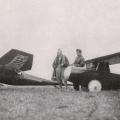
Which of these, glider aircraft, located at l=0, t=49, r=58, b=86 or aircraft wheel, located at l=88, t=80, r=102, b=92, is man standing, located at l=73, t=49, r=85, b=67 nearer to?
aircraft wheel, located at l=88, t=80, r=102, b=92

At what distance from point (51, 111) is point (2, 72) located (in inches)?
355

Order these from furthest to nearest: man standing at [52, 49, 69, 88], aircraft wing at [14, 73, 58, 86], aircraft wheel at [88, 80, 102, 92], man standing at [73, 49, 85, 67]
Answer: aircraft wing at [14, 73, 58, 86] → man standing at [73, 49, 85, 67] → man standing at [52, 49, 69, 88] → aircraft wheel at [88, 80, 102, 92]

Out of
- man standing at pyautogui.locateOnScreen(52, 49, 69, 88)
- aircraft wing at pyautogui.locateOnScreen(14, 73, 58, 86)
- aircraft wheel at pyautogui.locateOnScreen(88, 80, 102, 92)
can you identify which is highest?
man standing at pyautogui.locateOnScreen(52, 49, 69, 88)

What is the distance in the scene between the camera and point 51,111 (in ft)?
21.6

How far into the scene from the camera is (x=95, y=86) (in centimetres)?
1286

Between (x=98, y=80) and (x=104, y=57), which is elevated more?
(x=104, y=57)

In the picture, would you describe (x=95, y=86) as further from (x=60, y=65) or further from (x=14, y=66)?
(x=14, y=66)

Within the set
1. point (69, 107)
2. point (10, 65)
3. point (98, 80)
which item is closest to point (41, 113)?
point (69, 107)

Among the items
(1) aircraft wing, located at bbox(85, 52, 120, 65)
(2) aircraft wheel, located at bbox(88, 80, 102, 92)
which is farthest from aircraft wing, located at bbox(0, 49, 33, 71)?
(2) aircraft wheel, located at bbox(88, 80, 102, 92)

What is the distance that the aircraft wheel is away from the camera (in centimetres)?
1286

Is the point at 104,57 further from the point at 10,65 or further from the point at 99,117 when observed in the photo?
the point at 99,117

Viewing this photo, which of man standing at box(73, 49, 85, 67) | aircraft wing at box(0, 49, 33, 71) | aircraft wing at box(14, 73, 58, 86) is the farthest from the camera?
aircraft wing at box(14, 73, 58, 86)

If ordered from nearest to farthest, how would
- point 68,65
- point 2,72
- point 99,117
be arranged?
point 99,117 → point 68,65 → point 2,72

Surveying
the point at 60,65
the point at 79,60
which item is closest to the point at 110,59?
the point at 79,60
